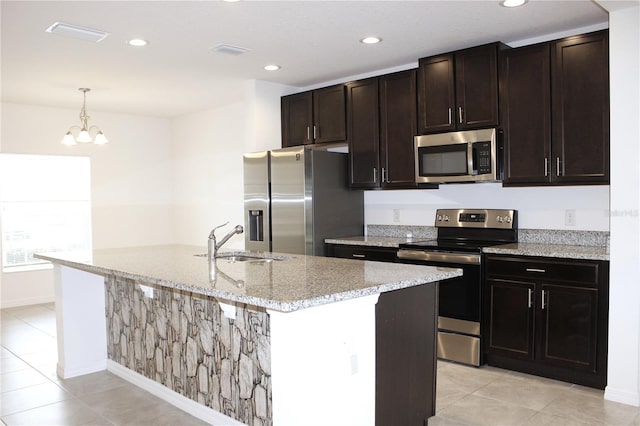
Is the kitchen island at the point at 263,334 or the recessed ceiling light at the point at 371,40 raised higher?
the recessed ceiling light at the point at 371,40

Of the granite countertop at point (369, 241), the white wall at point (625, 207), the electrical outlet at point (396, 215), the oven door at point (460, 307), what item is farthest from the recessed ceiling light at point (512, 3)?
the electrical outlet at point (396, 215)

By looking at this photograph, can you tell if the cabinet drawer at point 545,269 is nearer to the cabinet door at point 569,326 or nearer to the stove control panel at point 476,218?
the cabinet door at point 569,326

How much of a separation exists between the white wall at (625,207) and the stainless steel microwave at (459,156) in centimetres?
88

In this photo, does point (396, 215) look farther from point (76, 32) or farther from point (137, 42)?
point (76, 32)

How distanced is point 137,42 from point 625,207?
11.6 feet

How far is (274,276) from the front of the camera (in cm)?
253

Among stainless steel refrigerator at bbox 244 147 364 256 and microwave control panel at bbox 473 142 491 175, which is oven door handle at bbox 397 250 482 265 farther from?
stainless steel refrigerator at bbox 244 147 364 256

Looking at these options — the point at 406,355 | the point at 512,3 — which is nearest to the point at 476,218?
the point at 512,3

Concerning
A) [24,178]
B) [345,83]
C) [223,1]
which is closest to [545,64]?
[345,83]

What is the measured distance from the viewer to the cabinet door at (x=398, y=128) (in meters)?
4.51

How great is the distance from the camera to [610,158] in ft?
10.7

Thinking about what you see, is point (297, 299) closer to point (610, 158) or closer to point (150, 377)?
point (150, 377)

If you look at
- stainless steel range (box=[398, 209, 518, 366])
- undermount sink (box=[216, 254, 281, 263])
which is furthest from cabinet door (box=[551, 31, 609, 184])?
undermount sink (box=[216, 254, 281, 263])

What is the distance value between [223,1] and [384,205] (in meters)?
2.64
